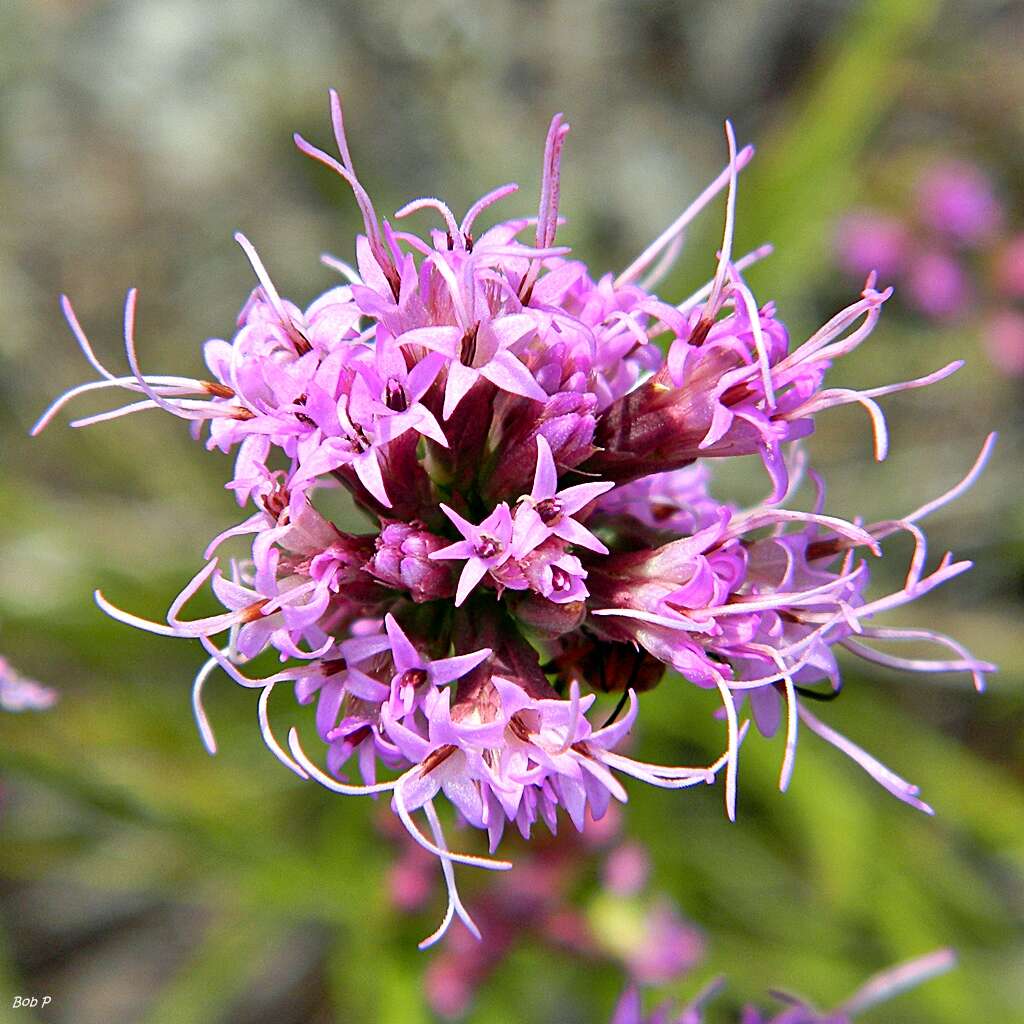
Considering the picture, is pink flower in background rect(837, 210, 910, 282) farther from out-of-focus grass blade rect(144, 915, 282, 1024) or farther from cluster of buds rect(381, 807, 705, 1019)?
out-of-focus grass blade rect(144, 915, 282, 1024)

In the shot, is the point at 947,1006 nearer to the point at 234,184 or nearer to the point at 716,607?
the point at 716,607

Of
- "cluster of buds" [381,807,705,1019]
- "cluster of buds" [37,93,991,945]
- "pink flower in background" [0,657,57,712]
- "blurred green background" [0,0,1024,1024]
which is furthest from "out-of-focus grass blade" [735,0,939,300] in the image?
"pink flower in background" [0,657,57,712]

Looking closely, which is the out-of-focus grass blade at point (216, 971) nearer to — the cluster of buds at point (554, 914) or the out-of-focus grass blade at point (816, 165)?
the cluster of buds at point (554, 914)

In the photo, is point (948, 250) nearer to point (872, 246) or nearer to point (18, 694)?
point (872, 246)

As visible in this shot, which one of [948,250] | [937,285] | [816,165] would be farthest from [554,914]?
[948,250]

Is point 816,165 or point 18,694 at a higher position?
point 816,165

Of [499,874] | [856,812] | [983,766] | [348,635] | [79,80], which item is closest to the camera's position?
[348,635]

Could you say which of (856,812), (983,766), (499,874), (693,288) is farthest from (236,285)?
(983,766)

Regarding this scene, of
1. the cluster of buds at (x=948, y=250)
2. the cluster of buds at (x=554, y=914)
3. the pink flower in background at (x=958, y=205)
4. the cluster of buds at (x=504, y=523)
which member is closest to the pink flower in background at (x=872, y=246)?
the cluster of buds at (x=948, y=250)
